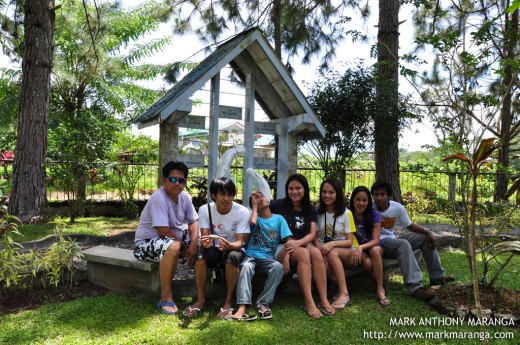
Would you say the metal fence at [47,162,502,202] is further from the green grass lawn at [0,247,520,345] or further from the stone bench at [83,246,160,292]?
the green grass lawn at [0,247,520,345]

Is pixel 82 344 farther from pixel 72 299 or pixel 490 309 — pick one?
pixel 490 309

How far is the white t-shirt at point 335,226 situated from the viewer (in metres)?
4.19

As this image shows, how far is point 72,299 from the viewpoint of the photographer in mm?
3977

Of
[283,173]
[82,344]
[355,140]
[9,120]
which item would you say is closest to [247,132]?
[283,173]

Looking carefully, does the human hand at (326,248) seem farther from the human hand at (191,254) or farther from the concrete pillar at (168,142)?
the concrete pillar at (168,142)

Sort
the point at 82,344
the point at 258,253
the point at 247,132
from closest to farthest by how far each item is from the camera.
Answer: the point at 82,344, the point at 258,253, the point at 247,132

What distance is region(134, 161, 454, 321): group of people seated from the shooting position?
3717mm

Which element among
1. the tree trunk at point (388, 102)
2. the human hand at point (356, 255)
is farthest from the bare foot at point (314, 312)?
the tree trunk at point (388, 102)

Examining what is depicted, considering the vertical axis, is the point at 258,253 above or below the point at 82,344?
above

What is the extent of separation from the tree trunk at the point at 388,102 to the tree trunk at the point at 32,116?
636 cm

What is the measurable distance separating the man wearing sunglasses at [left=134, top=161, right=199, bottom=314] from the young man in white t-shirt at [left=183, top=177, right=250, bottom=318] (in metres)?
0.23

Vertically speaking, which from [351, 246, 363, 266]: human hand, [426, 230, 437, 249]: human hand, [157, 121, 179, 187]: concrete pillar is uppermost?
[157, 121, 179, 187]: concrete pillar

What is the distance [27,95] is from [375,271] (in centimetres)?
707

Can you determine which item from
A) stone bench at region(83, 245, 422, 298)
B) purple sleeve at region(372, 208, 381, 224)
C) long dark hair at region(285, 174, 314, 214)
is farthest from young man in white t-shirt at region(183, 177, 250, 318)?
purple sleeve at region(372, 208, 381, 224)
